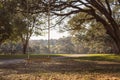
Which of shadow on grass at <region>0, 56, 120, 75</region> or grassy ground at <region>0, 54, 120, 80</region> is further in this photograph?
shadow on grass at <region>0, 56, 120, 75</region>

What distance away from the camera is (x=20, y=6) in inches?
841

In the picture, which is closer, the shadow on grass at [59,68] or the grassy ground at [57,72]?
the grassy ground at [57,72]

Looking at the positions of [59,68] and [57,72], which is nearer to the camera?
[57,72]

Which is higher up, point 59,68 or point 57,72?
point 57,72

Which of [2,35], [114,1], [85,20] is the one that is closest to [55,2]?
[85,20]

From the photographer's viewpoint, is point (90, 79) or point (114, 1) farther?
point (114, 1)

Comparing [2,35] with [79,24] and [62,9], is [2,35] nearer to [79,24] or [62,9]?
[79,24]

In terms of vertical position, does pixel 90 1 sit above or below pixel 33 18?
above

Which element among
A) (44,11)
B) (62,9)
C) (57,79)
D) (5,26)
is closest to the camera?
(57,79)

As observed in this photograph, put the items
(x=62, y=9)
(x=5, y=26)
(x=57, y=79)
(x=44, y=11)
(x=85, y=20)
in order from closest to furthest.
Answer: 1. (x=57, y=79)
2. (x=44, y=11)
3. (x=62, y=9)
4. (x=85, y=20)
5. (x=5, y=26)

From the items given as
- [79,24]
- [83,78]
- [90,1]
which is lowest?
[83,78]

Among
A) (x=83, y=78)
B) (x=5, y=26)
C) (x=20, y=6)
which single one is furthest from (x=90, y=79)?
(x=5, y=26)

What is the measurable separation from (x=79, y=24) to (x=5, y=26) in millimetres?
15076

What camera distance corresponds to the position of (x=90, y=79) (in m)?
12.7
